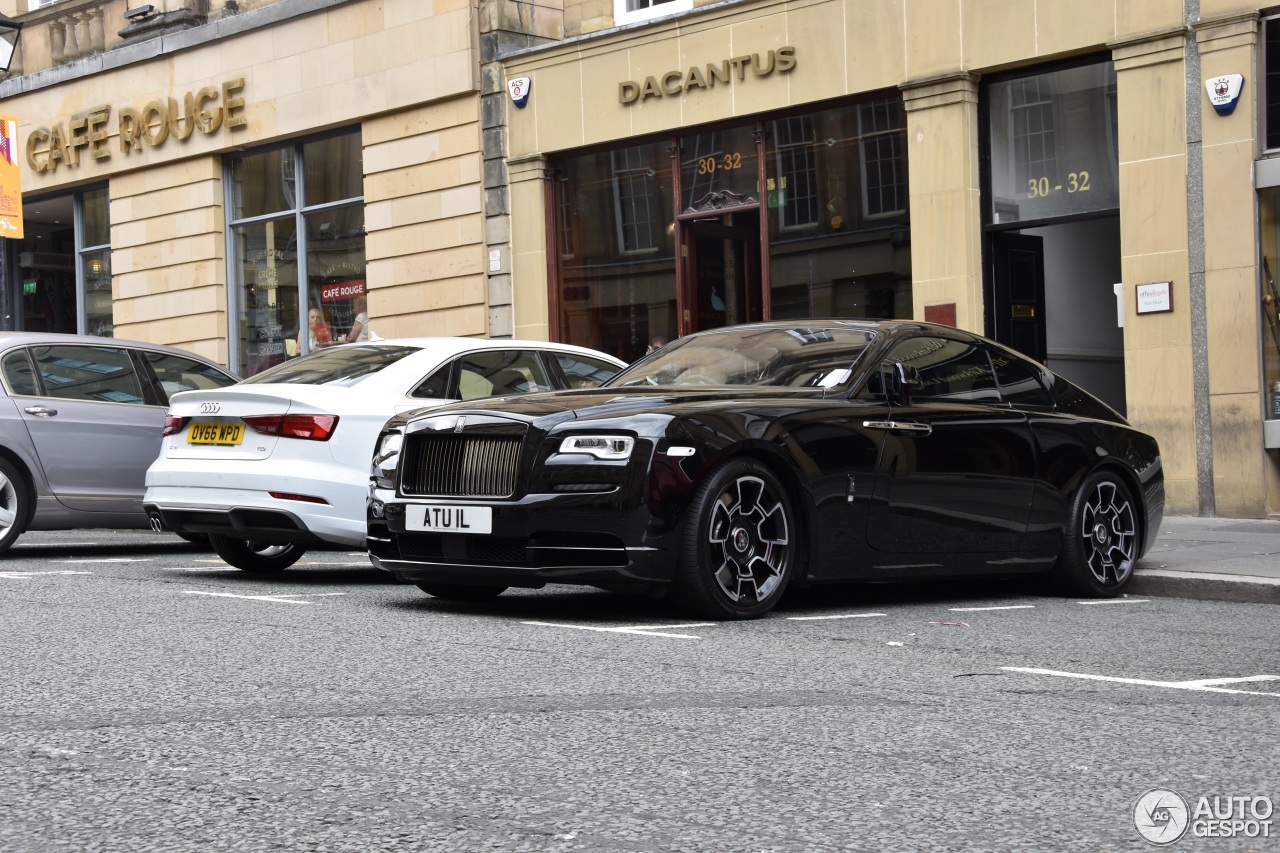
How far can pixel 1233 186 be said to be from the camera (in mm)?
13266

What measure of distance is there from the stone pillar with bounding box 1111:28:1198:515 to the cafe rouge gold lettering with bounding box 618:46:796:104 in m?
3.64

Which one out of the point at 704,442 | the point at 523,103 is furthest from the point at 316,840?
the point at 523,103

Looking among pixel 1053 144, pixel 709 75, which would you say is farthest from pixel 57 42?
pixel 1053 144

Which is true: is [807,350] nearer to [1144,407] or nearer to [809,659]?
[809,659]

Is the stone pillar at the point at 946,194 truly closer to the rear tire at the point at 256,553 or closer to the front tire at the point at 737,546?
the rear tire at the point at 256,553

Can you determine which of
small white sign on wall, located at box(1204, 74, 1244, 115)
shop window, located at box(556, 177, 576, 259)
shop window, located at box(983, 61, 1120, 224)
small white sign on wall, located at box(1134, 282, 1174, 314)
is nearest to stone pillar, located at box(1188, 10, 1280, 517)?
small white sign on wall, located at box(1204, 74, 1244, 115)

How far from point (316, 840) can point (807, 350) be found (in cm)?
503

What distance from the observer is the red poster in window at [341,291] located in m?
21.6

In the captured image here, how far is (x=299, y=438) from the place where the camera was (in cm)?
898

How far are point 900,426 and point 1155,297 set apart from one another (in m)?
6.71

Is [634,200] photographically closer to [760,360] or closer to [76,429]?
[76,429]

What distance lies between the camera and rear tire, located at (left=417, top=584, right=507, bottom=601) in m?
8.07

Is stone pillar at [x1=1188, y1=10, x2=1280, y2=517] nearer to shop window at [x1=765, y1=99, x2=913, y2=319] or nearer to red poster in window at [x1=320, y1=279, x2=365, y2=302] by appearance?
shop window at [x1=765, y1=99, x2=913, y2=319]

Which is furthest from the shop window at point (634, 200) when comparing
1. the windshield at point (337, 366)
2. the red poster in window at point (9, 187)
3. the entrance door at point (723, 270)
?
the windshield at point (337, 366)
